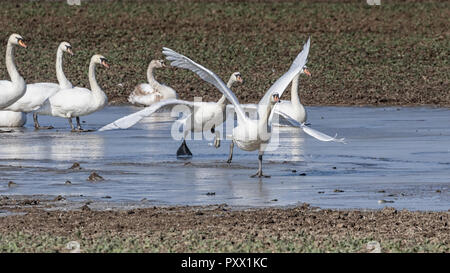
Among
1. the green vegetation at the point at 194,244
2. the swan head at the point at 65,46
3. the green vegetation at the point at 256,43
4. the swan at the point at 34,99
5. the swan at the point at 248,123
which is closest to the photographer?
the green vegetation at the point at 194,244

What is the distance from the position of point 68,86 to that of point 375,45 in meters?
12.4

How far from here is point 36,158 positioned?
1574cm

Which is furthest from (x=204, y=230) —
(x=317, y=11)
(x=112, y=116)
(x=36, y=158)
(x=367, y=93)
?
(x=317, y=11)

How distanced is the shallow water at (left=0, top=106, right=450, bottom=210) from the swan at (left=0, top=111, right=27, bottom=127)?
14.7 inches

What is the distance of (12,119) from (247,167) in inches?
286

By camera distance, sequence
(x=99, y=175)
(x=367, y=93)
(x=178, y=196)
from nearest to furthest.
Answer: (x=178, y=196)
(x=99, y=175)
(x=367, y=93)

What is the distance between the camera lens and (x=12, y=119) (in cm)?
2080

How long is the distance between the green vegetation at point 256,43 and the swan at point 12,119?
5.28 metres

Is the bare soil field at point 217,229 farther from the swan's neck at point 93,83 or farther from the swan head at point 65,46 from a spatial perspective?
the swan head at point 65,46

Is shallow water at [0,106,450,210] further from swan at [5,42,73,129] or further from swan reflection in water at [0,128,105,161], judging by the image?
swan at [5,42,73,129]

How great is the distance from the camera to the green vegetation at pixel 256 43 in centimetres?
2678

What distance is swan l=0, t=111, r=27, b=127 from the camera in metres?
20.6

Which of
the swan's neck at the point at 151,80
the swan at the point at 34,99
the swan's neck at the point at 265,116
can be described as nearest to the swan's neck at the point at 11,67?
the swan at the point at 34,99

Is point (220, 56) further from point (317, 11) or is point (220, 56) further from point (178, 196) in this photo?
point (178, 196)
